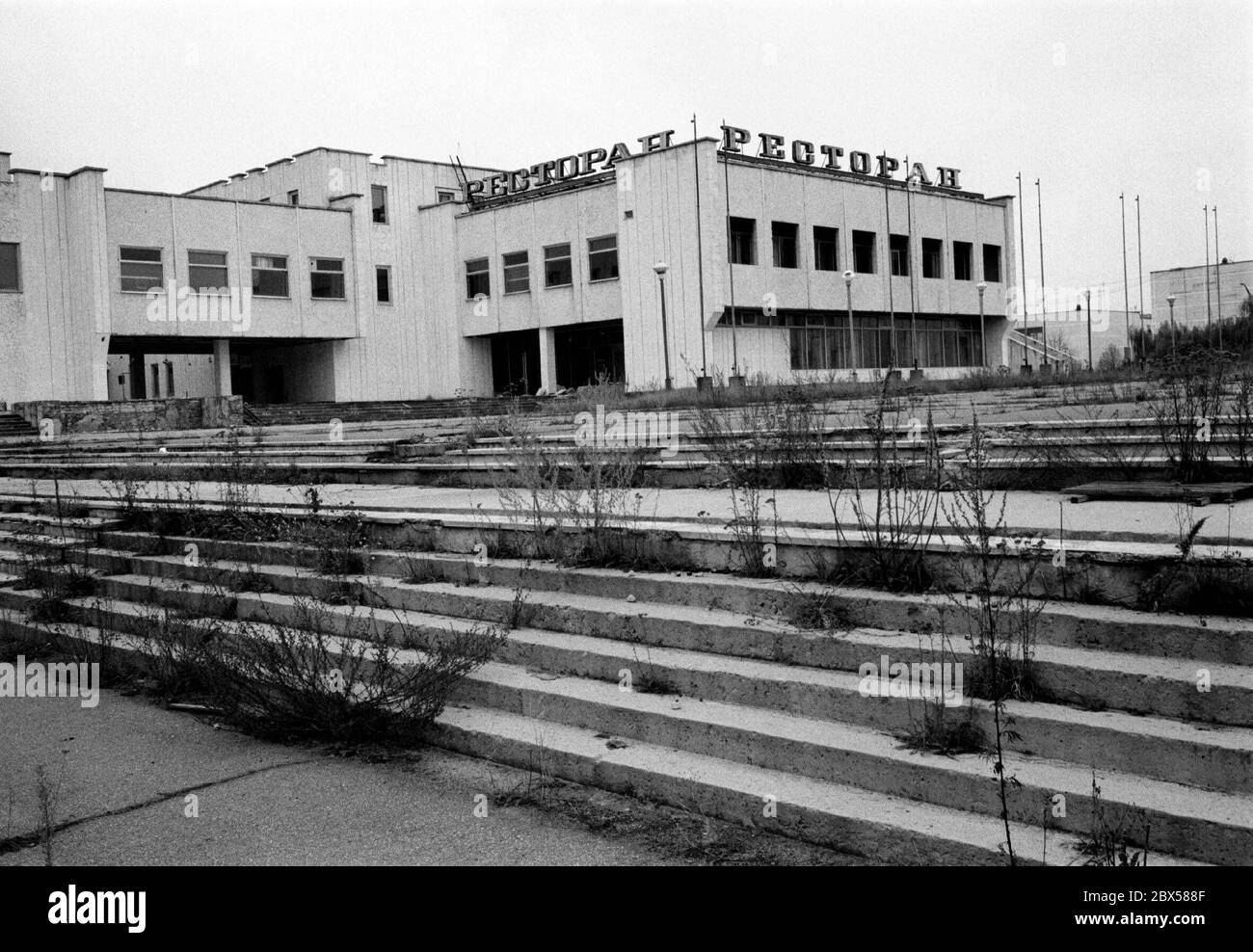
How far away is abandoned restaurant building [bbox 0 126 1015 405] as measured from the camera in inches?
1690

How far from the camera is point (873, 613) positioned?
6008 millimetres

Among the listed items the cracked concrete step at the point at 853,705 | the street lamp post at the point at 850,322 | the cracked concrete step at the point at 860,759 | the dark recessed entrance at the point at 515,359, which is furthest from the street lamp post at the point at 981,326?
the cracked concrete step at the point at 860,759

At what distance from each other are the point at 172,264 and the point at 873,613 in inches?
1746

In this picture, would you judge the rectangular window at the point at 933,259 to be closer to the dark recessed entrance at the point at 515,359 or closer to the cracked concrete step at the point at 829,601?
the dark recessed entrance at the point at 515,359

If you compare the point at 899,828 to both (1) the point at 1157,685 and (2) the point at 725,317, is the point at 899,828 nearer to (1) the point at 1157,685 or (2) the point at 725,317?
(1) the point at 1157,685

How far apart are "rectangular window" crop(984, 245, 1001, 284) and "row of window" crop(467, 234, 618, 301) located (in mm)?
20850

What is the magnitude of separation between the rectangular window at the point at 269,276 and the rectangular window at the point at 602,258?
12890 mm

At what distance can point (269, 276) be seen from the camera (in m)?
48.2

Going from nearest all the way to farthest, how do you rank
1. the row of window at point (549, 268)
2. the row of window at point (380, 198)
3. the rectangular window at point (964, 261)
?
the row of window at point (549, 268) < the row of window at point (380, 198) < the rectangular window at point (964, 261)

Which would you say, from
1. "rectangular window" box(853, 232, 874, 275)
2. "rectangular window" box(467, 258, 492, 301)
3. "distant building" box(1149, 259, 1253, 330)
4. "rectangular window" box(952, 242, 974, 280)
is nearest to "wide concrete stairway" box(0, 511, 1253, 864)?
"rectangular window" box(853, 232, 874, 275)

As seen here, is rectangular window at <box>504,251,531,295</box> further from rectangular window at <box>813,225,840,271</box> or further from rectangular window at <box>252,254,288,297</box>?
rectangular window at <box>813,225,840,271</box>

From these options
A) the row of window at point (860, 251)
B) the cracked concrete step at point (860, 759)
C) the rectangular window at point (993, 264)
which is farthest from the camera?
the rectangular window at point (993, 264)

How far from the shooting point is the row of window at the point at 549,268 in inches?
1853

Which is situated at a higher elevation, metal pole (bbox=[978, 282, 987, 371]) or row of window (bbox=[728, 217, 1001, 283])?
row of window (bbox=[728, 217, 1001, 283])
